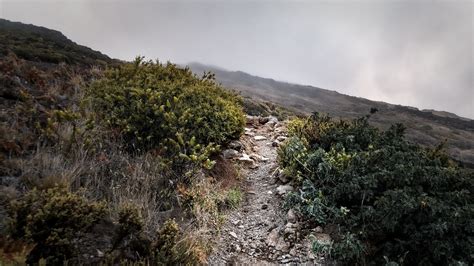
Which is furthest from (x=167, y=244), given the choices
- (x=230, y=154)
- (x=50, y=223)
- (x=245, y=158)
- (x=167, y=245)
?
(x=245, y=158)

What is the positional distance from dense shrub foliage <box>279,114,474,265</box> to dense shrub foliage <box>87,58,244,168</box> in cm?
159

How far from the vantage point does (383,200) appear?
4.67 m

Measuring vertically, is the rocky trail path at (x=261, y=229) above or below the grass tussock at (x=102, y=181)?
below

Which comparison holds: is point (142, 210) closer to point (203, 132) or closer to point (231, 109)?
point (203, 132)

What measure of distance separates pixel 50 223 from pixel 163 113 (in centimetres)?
326

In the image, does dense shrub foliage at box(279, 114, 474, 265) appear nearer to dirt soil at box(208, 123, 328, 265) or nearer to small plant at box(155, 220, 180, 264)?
dirt soil at box(208, 123, 328, 265)

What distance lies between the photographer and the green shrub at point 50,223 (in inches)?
125

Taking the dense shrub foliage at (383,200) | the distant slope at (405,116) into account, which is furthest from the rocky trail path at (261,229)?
the distant slope at (405,116)

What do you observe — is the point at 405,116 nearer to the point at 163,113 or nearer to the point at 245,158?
the point at 245,158

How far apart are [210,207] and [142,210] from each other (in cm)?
120

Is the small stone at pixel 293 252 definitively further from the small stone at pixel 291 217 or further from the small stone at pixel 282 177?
the small stone at pixel 282 177

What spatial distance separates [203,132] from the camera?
6.84 metres

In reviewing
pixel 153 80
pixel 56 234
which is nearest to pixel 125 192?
pixel 56 234

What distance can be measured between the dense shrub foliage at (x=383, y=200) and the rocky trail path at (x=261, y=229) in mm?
355
